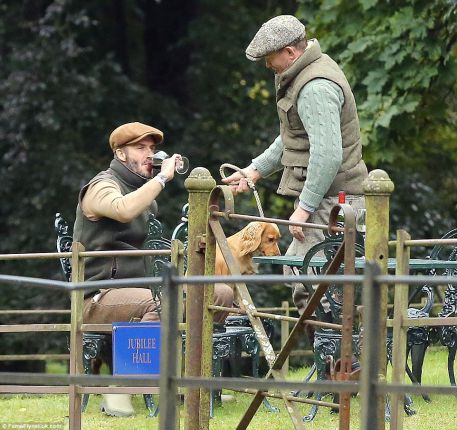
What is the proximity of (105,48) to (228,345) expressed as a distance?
10.0 meters

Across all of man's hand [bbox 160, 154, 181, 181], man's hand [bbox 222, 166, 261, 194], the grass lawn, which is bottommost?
the grass lawn

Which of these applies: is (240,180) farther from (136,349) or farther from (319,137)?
(136,349)

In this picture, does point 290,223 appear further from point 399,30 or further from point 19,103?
point 19,103

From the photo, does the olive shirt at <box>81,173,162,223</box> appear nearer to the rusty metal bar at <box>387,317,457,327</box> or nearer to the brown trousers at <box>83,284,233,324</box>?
the brown trousers at <box>83,284,233,324</box>

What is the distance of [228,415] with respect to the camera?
822 centimetres

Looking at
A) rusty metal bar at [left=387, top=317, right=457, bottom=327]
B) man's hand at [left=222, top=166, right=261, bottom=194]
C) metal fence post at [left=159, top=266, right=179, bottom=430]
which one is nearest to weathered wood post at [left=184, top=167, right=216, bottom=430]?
man's hand at [left=222, top=166, right=261, bottom=194]

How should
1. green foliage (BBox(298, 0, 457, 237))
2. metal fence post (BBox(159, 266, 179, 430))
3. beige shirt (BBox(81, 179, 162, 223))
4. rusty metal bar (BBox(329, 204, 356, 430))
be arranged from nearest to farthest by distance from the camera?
metal fence post (BBox(159, 266, 179, 430)), rusty metal bar (BBox(329, 204, 356, 430)), beige shirt (BBox(81, 179, 162, 223)), green foliage (BBox(298, 0, 457, 237))

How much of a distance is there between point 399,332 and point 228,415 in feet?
5.22

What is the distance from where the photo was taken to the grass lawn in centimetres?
775

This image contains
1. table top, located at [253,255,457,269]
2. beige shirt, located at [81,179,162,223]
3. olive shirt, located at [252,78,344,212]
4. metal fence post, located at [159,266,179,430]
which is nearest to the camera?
metal fence post, located at [159,266,179,430]

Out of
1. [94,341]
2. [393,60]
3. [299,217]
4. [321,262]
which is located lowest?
[94,341]

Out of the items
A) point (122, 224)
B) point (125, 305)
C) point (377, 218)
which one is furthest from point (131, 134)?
point (377, 218)

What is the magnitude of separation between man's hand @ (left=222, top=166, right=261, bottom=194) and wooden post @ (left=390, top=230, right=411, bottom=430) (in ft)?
3.63

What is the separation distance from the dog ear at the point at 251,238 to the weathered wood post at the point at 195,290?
55.2 inches
